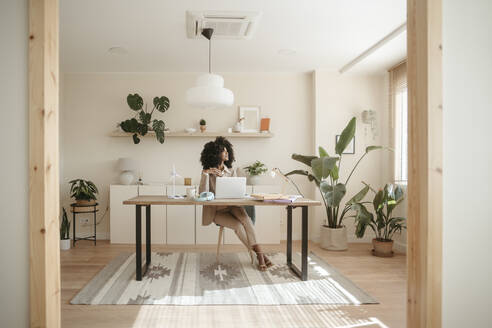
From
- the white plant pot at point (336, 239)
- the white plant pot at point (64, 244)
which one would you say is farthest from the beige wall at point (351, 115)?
the white plant pot at point (64, 244)

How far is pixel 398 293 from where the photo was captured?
9.61 feet

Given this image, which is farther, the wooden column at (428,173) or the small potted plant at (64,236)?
the small potted plant at (64,236)

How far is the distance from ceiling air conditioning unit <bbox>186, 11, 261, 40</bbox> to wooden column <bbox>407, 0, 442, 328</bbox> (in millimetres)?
2073

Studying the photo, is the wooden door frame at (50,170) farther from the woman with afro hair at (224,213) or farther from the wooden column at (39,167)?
the woman with afro hair at (224,213)

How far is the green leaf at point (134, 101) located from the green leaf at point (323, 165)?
2591mm

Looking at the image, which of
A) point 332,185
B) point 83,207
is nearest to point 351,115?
point 332,185

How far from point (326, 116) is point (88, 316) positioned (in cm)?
399

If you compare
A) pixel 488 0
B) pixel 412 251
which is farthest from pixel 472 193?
pixel 488 0

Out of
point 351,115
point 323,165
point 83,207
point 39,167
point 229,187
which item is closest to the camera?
point 39,167

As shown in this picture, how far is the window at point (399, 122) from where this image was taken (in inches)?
180

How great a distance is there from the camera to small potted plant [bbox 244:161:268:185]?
492 centimetres

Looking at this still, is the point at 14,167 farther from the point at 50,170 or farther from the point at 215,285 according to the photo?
the point at 215,285

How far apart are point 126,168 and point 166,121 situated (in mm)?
943

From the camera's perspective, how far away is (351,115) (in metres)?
5.10
